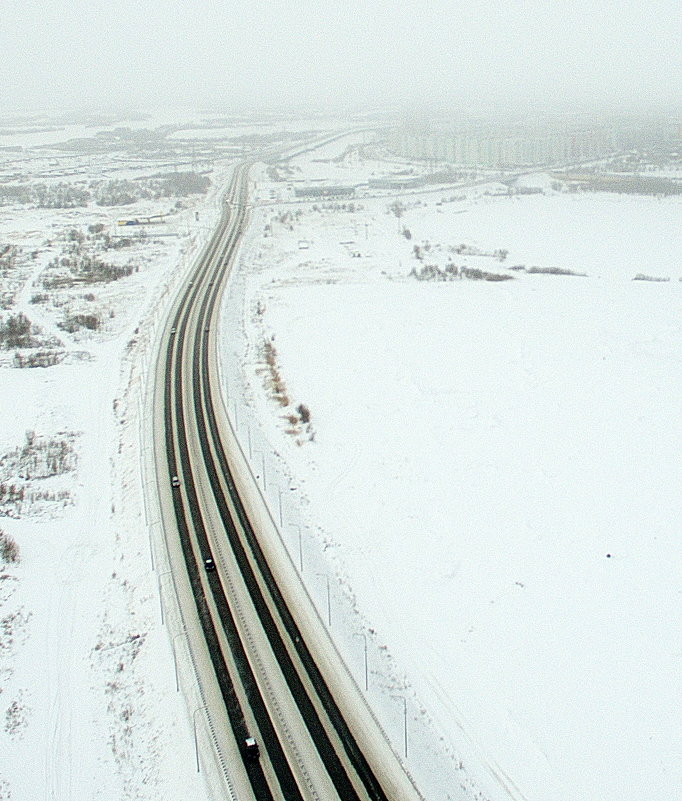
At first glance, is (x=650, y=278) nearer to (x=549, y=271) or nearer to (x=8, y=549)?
(x=549, y=271)

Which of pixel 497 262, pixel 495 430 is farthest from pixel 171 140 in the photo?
pixel 495 430

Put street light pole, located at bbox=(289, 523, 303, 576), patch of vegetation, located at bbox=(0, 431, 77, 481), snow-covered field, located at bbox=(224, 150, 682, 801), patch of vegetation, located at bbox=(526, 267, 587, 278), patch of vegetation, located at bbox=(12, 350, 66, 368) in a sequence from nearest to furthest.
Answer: snow-covered field, located at bbox=(224, 150, 682, 801)
street light pole, located at bbox=(289, 523, 303, 576)
patch of vegetation, located at bbox=(0, 431, 77, 481)
patch of vegetation, located at bbox=(12, 350, 66, 368)
patch of vegetation, located at bbox=(526, 267, 587, 278)

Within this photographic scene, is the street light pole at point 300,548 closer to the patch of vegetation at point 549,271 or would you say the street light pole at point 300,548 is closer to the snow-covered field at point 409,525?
the snow-covered field at point 409,525

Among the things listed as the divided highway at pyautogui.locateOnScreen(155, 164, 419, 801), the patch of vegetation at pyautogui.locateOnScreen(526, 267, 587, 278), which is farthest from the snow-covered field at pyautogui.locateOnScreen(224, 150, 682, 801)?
the patch of vegetation at pyautogui.locateOnScreen(526, 267, 587, 278)

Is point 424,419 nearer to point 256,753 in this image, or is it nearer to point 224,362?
point 224,362

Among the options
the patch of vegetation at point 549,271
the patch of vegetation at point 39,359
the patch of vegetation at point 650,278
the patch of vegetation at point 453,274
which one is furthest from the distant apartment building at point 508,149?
the patch of vegetation at point 39,359

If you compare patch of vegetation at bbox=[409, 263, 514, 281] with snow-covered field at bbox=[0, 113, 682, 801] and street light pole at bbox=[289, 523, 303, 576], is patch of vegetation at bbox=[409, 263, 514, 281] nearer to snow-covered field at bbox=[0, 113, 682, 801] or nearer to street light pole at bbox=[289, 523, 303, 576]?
snow-covered field at bbox=[0, 113, 682, 801]
